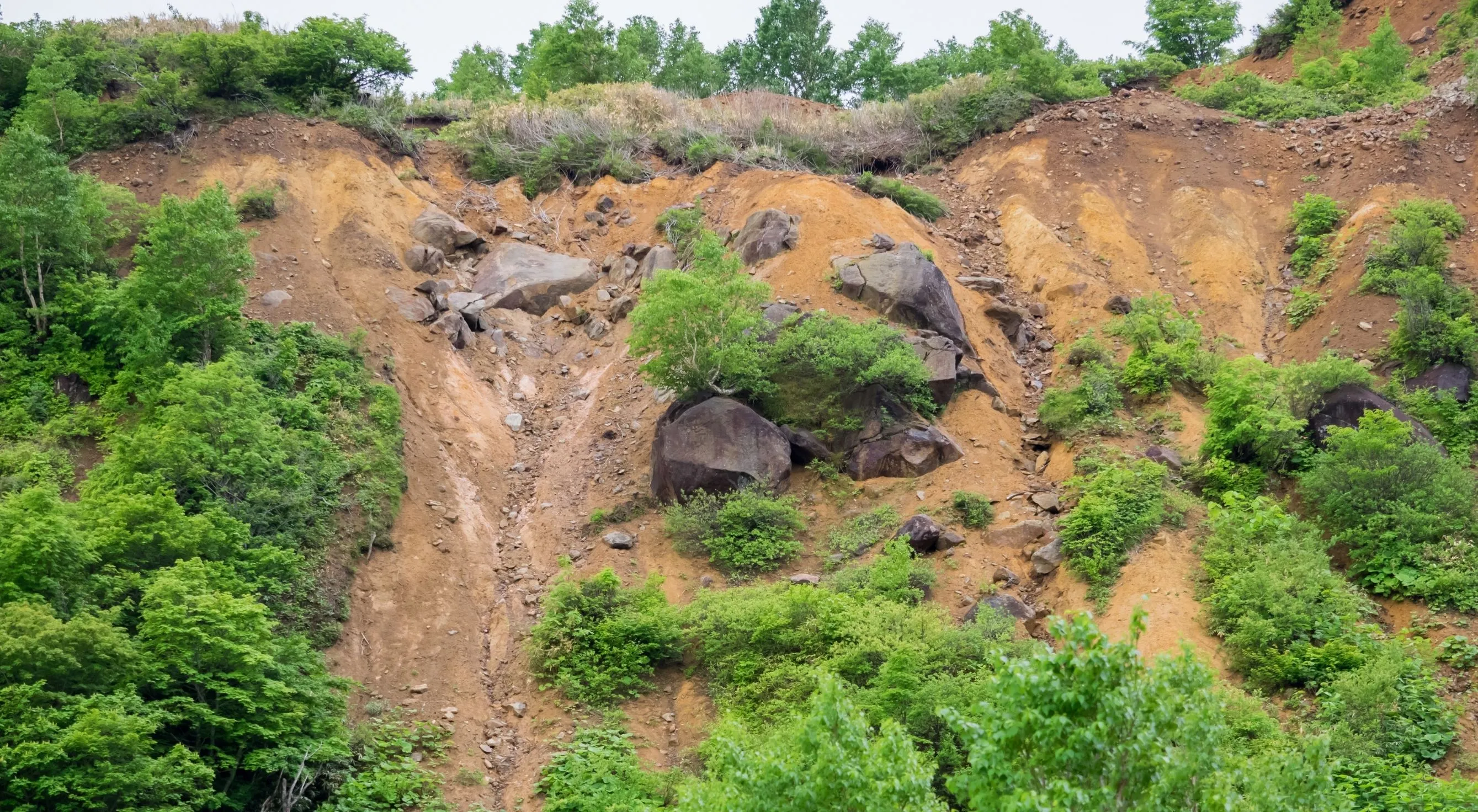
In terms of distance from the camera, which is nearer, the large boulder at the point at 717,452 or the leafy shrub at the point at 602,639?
the leafy shrub at the point at 602,639

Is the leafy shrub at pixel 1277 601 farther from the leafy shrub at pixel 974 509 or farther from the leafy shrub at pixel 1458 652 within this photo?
the leafy shrub at pixel 974 509

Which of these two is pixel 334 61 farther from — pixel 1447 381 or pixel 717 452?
pixel 1447 381

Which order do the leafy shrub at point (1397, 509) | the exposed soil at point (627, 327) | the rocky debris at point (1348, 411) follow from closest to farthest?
the leafy shrub at point (1397, 509) < the exposed soil at point (627, 327) < the rocky debris at point (1348, 411)

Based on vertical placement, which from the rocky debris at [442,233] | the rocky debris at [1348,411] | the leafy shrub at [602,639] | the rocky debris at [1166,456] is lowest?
the leafy shrub at [602,639]

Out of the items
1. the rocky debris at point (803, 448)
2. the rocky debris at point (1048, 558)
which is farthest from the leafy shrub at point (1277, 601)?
the rocky debris at point (803, 448)

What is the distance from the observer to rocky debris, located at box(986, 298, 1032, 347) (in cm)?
2470

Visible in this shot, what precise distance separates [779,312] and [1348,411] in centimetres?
1047

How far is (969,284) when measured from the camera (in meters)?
26.0

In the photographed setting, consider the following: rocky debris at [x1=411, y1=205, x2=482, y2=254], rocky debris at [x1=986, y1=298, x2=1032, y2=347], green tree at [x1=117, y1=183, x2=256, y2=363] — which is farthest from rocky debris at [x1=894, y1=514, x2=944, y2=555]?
rocky debris at [x1=411, y1=205, x2=482, y2=254]

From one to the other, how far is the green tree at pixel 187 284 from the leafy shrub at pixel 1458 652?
19.7 m

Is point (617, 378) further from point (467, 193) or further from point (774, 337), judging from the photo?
point (467, 193)

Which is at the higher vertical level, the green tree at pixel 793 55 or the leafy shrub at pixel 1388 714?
the green tree at pixel 793 55

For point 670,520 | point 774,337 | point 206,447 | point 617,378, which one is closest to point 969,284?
point 774,337

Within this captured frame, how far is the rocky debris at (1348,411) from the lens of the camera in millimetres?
19078
